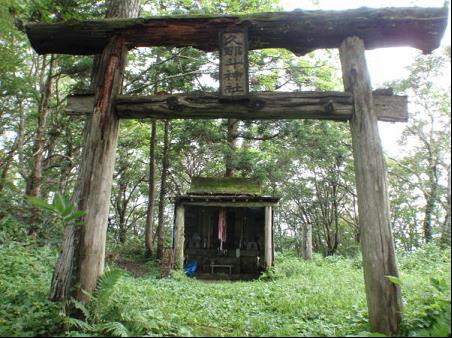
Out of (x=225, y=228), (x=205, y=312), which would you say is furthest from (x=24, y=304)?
(x=225, y=228)

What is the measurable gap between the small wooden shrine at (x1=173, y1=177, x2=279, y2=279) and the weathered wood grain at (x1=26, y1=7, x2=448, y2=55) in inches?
337

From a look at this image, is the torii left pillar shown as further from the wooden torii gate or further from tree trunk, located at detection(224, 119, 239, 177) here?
tree trunk, located at detection(224, 119, 239, 177)

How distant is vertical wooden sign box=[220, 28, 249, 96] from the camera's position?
16.7ft

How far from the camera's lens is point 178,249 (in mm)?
13383

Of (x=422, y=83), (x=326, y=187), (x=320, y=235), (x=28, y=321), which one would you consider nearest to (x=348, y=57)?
(x=28, y=321)

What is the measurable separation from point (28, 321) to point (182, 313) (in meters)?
2.17

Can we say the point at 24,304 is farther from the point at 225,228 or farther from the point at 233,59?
the point at 225,228

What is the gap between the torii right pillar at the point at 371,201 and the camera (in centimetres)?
409

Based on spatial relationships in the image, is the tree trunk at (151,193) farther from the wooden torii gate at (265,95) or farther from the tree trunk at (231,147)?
the wooden torii gate at (265,95)

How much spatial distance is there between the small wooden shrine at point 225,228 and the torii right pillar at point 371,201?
29.3 ft

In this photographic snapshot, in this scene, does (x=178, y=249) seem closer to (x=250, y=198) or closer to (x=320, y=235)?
(x=250, y=198)

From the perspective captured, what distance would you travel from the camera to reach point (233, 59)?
5176mm

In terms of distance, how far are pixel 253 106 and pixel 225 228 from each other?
10.5 meters

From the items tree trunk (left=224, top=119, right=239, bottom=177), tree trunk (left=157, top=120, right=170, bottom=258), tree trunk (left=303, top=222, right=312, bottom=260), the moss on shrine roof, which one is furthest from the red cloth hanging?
tree trunk (left=303, top=222, right=312, bottom=260)
